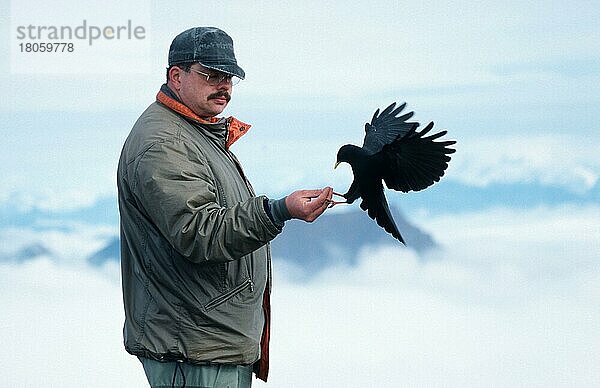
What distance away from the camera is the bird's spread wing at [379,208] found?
2.30 meters

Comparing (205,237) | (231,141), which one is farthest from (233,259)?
(231,141)

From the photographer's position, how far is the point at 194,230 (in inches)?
81.1

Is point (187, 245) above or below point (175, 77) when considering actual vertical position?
below

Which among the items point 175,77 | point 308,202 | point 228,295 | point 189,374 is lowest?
point 189,374

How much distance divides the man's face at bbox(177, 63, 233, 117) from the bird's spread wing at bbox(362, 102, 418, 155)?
1.18ft

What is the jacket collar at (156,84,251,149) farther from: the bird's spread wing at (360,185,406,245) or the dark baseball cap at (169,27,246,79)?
the bird's spread wing at (360,185,406,245)

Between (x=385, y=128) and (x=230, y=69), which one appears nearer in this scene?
(x=230, y=69)

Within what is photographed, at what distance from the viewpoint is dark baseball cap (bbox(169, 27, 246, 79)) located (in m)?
2.24

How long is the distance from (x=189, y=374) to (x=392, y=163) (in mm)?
662

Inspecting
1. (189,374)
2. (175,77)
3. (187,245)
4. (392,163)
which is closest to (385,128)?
(392,163)

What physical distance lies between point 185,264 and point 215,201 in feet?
0.52

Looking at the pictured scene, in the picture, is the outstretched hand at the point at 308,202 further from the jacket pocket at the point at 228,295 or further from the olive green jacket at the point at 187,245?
the jacket pocket at the point at 228,295

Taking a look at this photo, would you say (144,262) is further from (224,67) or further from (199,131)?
(224,67)

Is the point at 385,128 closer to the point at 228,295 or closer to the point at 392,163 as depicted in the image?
the point at 392,163
